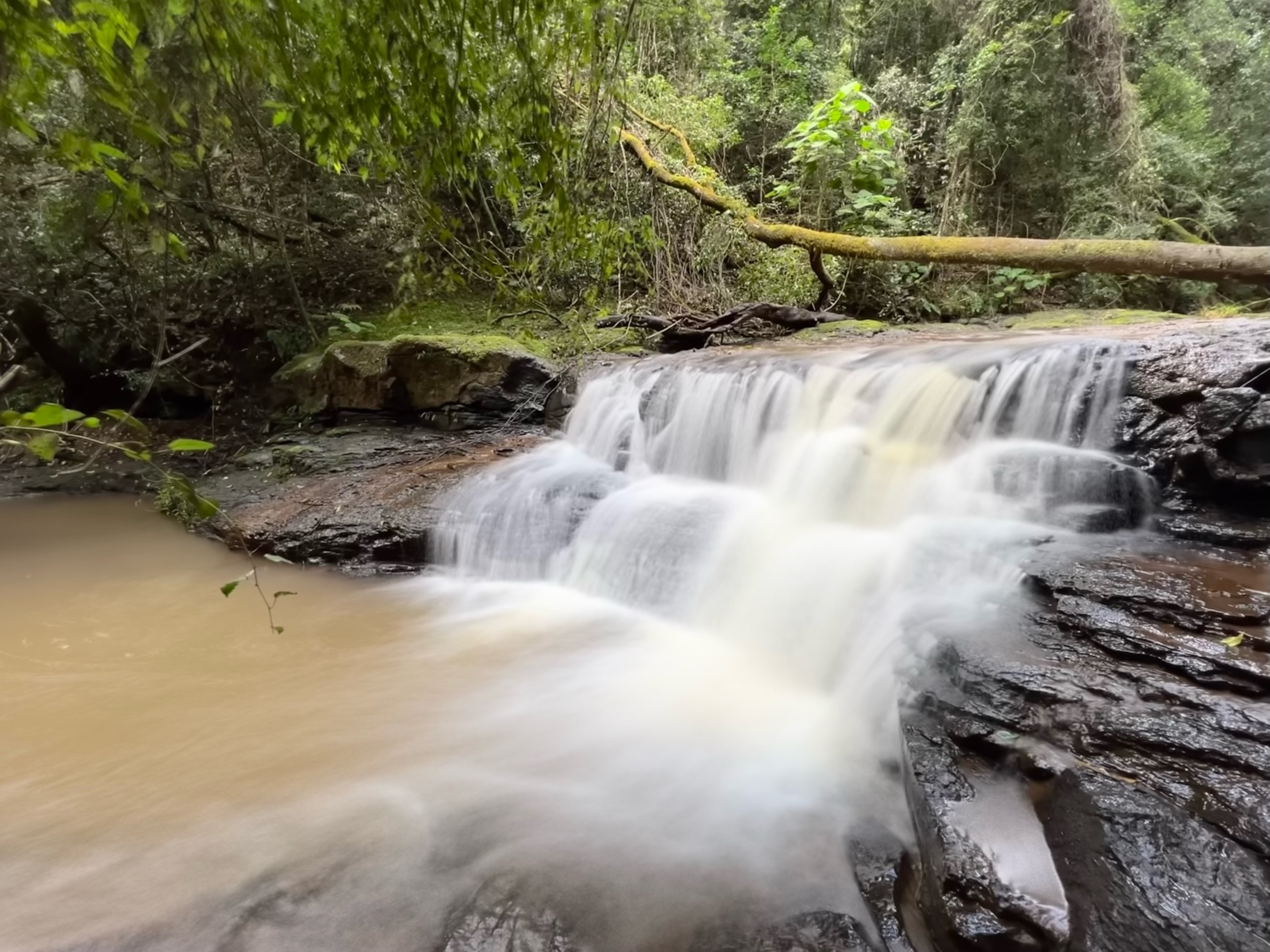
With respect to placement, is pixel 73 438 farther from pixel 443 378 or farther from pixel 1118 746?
pixel 443 378

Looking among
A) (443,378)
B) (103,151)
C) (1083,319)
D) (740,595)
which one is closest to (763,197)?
(1083,319)

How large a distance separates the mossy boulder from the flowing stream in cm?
170

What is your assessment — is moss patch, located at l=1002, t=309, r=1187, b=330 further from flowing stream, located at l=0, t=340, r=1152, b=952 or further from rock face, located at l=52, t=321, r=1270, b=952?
rock face, located at l=52, t=321, r=1270, b=952

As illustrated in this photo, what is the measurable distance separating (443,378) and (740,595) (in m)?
4.77

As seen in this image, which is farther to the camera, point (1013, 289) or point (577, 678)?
point (1013, 289)

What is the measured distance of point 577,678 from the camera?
3891mm

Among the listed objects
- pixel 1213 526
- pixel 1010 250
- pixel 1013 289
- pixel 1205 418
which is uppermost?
pixel 1010 250

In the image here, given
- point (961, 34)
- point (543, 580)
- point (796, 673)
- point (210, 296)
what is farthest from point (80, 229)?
point (961, 34)

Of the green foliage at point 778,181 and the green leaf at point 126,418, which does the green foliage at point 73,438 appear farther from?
the green foliage at point 778,181

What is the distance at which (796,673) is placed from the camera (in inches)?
147

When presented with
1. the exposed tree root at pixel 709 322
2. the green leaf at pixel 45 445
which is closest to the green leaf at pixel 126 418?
the green leaf at pixel 45 445

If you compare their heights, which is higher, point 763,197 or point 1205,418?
point 763,197

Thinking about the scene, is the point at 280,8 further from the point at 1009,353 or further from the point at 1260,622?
the point at 1009,353

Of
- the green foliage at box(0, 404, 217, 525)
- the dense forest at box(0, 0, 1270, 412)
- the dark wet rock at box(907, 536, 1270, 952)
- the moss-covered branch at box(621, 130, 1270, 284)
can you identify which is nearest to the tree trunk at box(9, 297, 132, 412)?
the dense forest at box(0, 0, 1270, 412)
